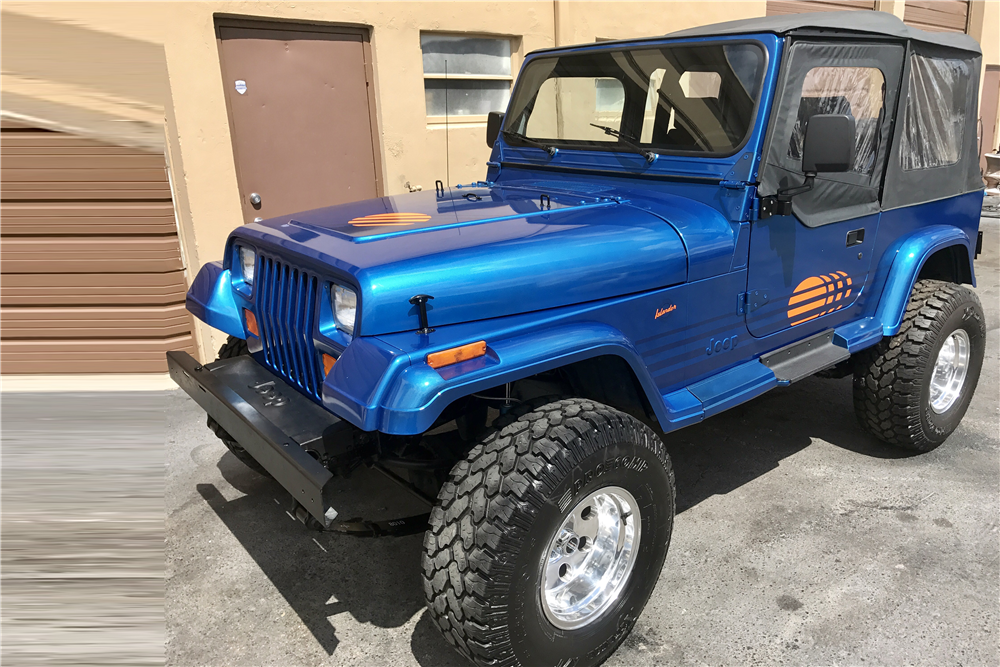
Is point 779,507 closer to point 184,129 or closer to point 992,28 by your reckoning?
point 184,129

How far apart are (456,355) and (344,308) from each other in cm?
45

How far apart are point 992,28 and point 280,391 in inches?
644

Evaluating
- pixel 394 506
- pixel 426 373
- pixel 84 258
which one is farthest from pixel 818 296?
pixel 84 258

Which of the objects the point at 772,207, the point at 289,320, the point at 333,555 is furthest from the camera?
the point at 333,555

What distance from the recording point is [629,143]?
316 cm

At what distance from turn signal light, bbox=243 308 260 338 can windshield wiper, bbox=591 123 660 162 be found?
1.78m

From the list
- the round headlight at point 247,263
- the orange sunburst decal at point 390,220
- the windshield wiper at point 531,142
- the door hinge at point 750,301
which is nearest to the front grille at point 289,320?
the round headlight at point 247,263

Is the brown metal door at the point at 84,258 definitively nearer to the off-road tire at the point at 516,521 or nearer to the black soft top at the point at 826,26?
the off-road tire at the point at 516,521

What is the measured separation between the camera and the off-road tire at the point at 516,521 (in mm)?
2010

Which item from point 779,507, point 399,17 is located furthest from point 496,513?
point 399,17

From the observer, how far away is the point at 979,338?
3924 mm

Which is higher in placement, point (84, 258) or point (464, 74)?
point (464, 74)

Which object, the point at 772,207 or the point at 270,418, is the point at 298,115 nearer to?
the point at 270,418

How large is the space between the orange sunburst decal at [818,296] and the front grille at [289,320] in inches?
80.0
